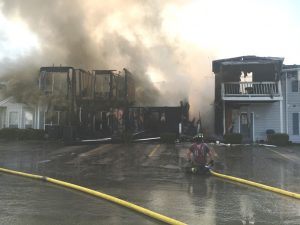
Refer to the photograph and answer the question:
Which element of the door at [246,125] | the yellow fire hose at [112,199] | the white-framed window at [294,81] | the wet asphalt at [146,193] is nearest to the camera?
the yellow fire hose at [112,199]

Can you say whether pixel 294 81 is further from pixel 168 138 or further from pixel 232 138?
pixel 168 138

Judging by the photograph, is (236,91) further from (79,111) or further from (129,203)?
(129,203)

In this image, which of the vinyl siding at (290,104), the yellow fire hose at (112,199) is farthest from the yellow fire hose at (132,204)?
the vinyl siding at (290,104)

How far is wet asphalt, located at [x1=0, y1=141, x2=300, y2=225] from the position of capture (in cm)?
700

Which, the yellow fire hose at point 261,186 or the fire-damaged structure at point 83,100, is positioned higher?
the fire-damaged structure at point 83,100

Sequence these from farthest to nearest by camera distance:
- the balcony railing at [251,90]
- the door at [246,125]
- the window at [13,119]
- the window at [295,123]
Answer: the window at [13,119] → the door at [246,125] → the window at [295,123] → the balcony railing at [251,90]

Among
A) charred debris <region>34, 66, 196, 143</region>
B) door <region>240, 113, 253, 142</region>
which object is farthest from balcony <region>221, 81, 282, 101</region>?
charred debris <region>34, 66, 196, 143</region>

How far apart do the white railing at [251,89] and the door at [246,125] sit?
1.92m

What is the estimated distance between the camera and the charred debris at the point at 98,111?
85.9 feet

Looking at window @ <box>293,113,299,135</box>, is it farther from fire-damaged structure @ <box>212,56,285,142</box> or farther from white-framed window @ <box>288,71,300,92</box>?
white-framed window @ <box>288,71,300,92</box>

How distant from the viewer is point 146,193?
9141 millimetres

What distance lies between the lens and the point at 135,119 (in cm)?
2928

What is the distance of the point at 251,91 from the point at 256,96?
49cm

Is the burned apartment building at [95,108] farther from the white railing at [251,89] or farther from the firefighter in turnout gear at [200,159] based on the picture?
the firefighter in turnout gear at [200,159]
